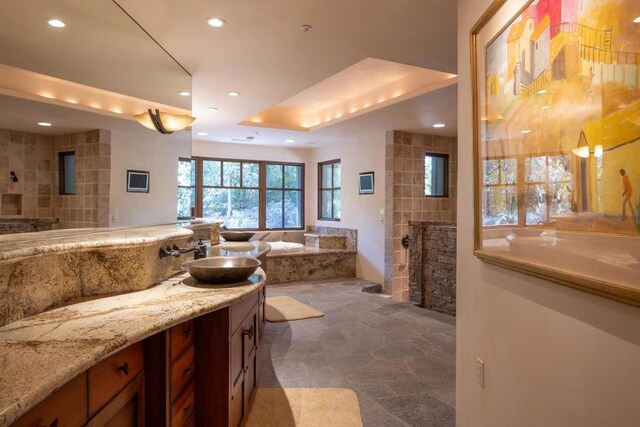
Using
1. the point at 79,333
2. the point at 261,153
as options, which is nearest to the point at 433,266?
the point at 79,333

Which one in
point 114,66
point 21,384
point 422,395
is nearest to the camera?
point 21,384

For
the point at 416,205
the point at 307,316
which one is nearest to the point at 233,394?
the point at 307,316

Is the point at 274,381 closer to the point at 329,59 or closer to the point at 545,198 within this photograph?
the point at 545,198

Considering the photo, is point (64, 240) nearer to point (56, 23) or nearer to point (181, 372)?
point (181, 372)

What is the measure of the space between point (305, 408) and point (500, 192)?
181 centimetres

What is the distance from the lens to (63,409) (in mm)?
966

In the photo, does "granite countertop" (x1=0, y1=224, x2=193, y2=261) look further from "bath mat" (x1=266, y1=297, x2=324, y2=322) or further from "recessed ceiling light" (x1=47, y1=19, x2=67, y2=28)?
"bath mat" (x1=266, y1=297, x2=324, y2=322)

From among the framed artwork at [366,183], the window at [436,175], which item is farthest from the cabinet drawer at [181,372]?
the window at [436,175]

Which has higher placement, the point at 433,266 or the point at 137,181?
the point at 137,181

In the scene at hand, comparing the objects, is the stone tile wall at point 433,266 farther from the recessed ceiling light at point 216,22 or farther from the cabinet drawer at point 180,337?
the cabinet drawer at point 180,337

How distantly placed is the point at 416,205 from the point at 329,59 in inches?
138

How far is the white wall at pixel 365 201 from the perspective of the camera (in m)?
6.09

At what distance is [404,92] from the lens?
174 inches

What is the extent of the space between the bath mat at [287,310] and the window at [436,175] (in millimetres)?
2948
